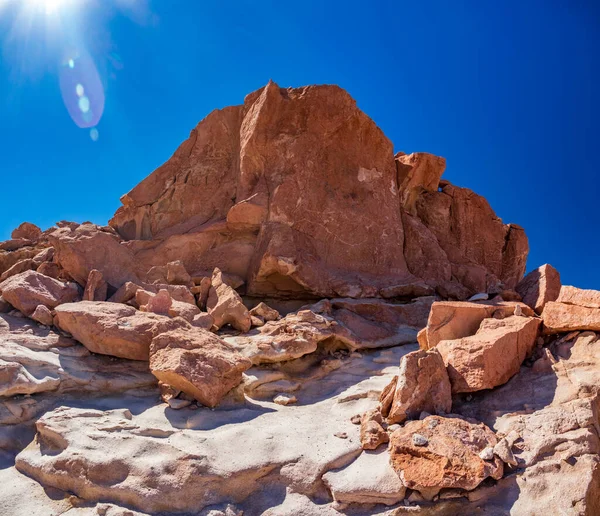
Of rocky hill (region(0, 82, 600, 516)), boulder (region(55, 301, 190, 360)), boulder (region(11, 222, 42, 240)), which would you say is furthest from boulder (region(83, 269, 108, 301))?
boulder (region(11, 222, 42, 240))

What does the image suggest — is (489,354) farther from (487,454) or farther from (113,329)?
(113,329)

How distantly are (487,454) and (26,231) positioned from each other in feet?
36.1

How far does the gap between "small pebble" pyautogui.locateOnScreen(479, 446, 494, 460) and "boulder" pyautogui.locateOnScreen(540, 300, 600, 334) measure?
64.8 inches

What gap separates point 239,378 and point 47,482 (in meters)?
1.73

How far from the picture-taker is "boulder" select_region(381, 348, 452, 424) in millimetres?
3557

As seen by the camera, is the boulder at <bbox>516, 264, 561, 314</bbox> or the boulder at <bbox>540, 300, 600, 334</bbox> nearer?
the boulder at <bbox>540, 300, 600, 334</bbox>

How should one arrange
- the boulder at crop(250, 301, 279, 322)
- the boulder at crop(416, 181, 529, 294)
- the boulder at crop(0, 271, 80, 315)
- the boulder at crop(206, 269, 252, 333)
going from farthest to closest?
the boulder at crop(416, 181, 529, 294), the boulder at crop(250, 301, 279, 322), the boulder at crop(206, 269, 252, 333), the boulder at crop(0, 271, 80, 315)

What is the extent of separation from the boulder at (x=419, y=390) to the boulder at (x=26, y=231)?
9733 mm

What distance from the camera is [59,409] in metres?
3.78

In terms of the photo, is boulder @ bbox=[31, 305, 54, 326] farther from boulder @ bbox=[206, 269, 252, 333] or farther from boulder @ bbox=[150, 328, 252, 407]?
boulder @ bbox=[206, 269, 252, 333]

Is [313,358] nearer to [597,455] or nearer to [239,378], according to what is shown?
[239,378]

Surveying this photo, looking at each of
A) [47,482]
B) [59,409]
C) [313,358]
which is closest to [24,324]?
[59,409]

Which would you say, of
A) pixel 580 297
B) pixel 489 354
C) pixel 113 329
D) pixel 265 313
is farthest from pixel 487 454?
pixel 265 313

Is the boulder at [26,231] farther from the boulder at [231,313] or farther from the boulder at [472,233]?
the boulder at [472,233]
